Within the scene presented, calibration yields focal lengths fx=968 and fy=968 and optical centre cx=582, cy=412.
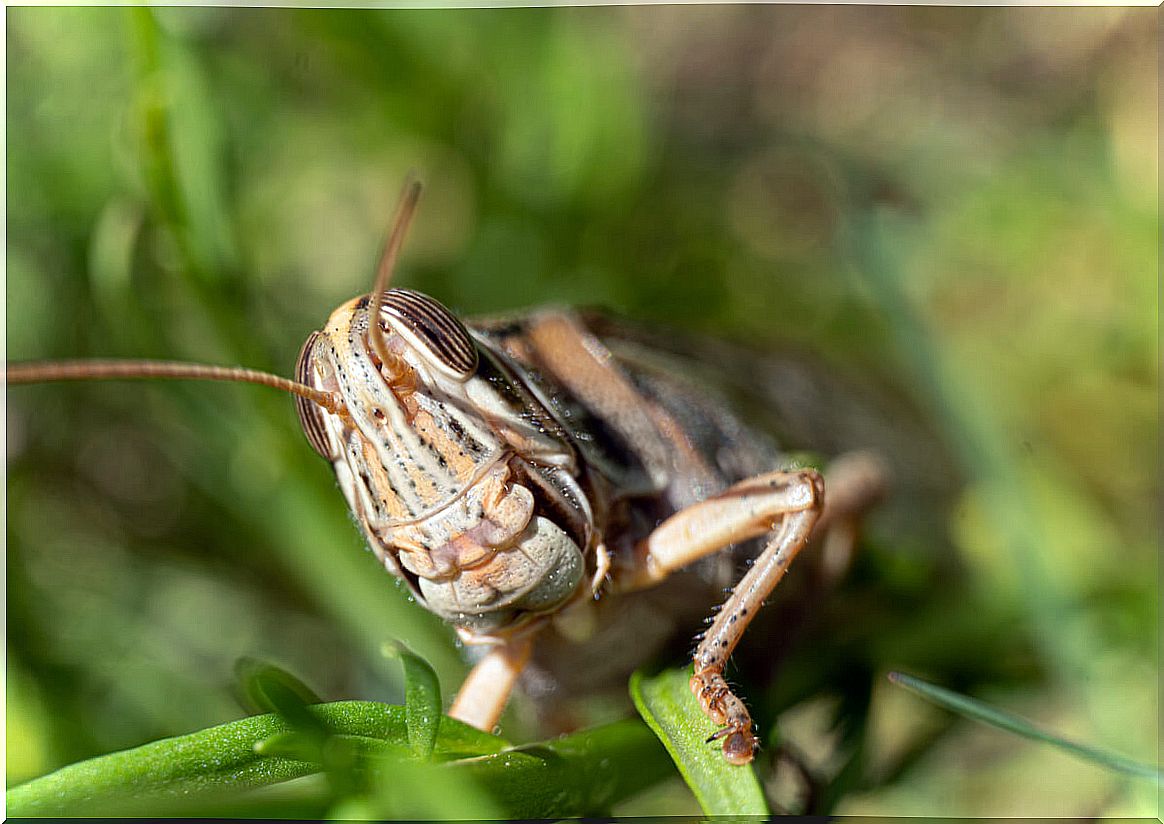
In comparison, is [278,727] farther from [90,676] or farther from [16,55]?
[16,55]

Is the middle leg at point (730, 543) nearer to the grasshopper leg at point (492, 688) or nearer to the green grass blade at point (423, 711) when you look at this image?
the grasshopper leg at point (492, 688)

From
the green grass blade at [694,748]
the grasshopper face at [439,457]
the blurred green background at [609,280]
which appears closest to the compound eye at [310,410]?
the grasshopper face at [439,457]

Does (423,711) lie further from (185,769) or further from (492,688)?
(492,688)

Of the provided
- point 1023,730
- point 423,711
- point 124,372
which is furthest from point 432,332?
point 1023,730

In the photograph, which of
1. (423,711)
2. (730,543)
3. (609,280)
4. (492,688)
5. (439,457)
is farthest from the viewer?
(609,280)

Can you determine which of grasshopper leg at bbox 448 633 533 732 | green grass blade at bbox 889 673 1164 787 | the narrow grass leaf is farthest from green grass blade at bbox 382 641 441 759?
green grass blade at bbox 889 673 1164 787

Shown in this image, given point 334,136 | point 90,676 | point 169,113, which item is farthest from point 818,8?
point 90,676
